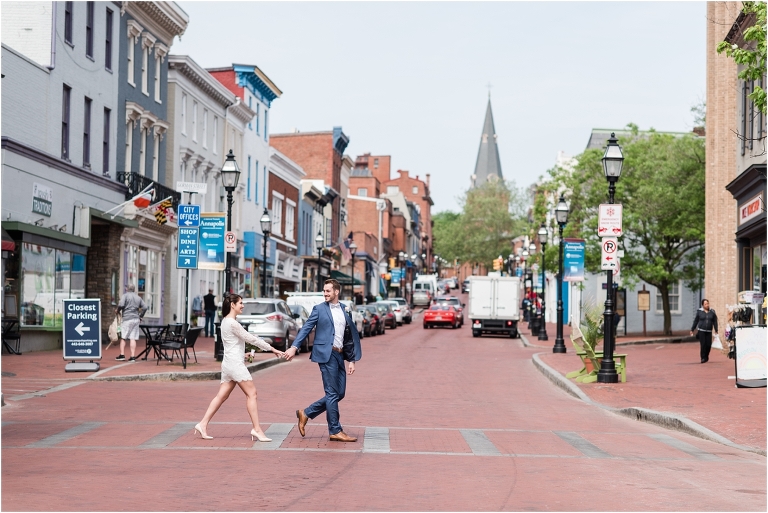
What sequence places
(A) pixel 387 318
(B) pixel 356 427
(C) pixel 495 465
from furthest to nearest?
(A) pixel 387 318, (B) pixel 356 427, (C) pixel 495 465

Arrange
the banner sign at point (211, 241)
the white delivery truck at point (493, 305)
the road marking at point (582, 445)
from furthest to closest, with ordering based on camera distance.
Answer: the white delivery truck at point (493, 305), the banner sign at point (211, 241), the road marking at point (582, 445)

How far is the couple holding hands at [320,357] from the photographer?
12.6 meters

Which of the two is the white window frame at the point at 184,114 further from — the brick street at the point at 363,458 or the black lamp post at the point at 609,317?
the brick street at the point at 363,458

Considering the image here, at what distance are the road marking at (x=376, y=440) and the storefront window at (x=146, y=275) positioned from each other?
83.4 ft

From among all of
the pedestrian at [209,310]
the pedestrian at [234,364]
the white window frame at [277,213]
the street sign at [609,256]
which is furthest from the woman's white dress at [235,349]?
the white window frame at [277,213]

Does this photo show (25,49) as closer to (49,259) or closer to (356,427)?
(49,259)

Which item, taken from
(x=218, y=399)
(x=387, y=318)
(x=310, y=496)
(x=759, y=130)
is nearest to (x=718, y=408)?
(x=218, y=399)

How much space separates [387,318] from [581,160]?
580 inches

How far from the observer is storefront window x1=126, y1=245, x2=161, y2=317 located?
127 feet

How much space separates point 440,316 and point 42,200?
3178 centimetres

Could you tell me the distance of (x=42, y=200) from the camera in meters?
30.2

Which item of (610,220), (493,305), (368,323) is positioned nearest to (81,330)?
(610,220)

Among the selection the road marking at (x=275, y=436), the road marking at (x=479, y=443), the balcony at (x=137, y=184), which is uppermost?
the balcony at (x=137, y=184)

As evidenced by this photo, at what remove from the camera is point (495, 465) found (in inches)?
433
